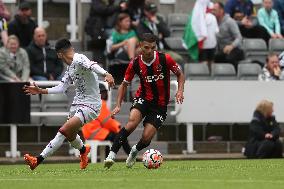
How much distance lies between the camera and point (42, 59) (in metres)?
25.5

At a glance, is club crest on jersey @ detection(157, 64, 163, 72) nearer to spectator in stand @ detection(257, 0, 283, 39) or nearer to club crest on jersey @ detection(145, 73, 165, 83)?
club crest on jersey @ detection(145, 73, 165, 83)

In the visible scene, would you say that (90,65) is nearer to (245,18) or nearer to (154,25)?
(154,25)

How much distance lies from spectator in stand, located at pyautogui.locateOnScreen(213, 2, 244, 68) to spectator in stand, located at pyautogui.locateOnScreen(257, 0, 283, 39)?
1.21 meters

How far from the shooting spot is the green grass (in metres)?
14.4

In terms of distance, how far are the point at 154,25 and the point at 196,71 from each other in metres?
1.49

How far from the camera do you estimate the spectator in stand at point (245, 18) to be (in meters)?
28.4

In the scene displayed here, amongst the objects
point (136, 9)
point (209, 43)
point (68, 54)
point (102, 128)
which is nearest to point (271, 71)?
point (209, 43)

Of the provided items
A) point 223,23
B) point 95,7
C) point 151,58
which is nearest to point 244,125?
point 223,23

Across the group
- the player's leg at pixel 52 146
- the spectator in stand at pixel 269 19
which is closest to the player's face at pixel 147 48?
the player's leg at pixel 52 146

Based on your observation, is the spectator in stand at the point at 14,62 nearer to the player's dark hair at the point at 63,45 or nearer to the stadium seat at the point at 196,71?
the stadium seat at the point at 196,71

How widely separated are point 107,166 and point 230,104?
891 centimetres

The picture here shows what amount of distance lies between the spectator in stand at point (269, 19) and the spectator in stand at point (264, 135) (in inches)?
142

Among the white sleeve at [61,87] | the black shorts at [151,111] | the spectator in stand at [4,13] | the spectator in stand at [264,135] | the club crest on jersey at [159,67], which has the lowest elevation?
the spectator in stand at [264,135]

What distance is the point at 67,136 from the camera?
719 inches
